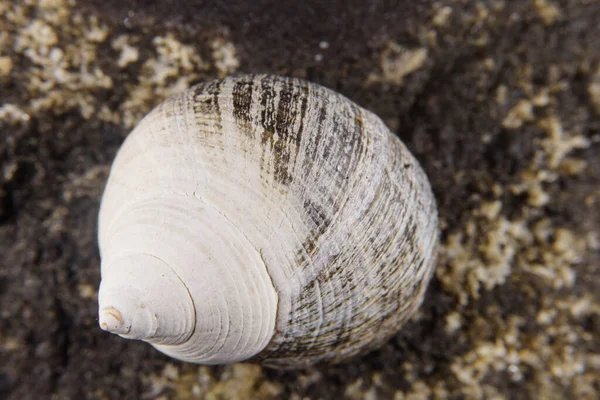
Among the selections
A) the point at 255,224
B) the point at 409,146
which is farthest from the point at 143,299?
the point at 409,146

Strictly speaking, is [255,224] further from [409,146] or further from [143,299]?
[409,146]

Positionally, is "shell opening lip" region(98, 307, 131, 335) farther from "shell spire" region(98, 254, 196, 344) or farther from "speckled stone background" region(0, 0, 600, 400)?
"speckled stone background" region(0, 0, 600, 400)

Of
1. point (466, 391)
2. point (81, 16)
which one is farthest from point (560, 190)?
point (81, 16)

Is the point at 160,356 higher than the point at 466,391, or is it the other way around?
the point at 160,356

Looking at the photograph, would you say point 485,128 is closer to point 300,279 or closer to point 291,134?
point 291,134

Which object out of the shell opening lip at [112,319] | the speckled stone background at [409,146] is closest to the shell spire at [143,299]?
the shell opening lip at [112,319]
